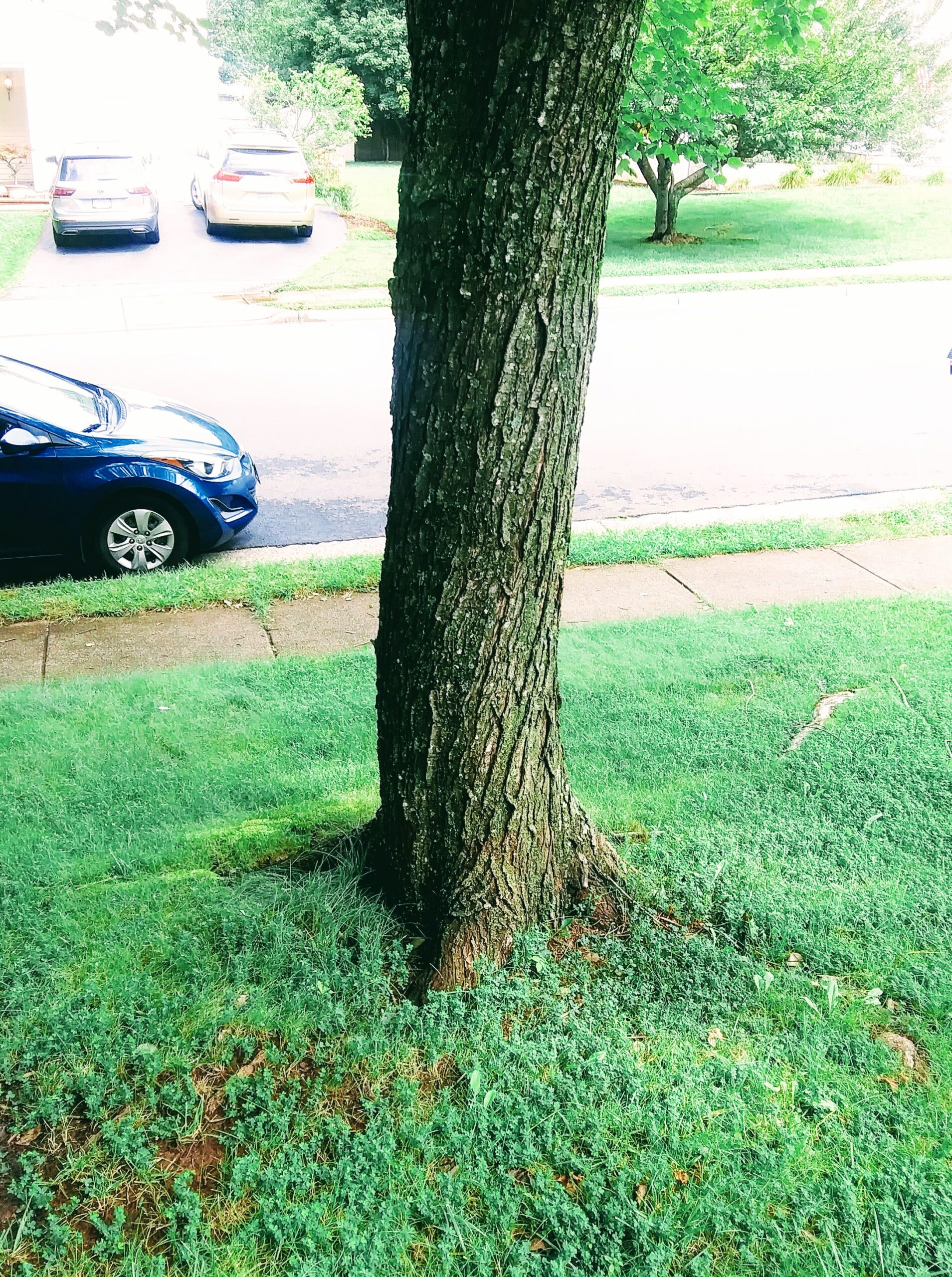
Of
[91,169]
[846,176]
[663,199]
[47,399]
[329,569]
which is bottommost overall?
[329,569]

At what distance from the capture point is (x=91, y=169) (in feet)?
70.7

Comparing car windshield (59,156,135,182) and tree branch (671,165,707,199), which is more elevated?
tree branch (671,165,707,199)

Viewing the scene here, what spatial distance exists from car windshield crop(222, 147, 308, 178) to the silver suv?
6.25 feet

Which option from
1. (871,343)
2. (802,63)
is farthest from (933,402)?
(802,63)

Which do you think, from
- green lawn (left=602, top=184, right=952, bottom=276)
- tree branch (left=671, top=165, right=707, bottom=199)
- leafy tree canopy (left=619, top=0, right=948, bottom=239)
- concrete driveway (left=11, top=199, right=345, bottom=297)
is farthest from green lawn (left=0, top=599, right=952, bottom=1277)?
tree branch (left=671, top=165, right=707, bottom=199)

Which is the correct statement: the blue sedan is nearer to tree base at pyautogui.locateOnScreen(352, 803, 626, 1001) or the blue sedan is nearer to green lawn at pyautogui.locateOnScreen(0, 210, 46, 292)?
tree base at pyautogui.locateOnScreen(352, 803, 626, 1001)

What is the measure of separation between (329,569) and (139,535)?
4.61 ft

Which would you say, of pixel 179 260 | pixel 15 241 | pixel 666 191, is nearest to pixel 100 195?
pixel 179 260

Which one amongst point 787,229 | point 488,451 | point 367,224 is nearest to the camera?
point 488,451

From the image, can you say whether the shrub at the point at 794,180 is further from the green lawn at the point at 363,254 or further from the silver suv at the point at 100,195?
the silver suv at the point at 100,195

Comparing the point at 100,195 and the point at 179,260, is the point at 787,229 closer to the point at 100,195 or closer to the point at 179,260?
the point at 179,260

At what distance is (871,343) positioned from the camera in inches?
596

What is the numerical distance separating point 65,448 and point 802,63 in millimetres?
22081

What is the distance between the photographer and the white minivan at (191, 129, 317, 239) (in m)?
22.3
